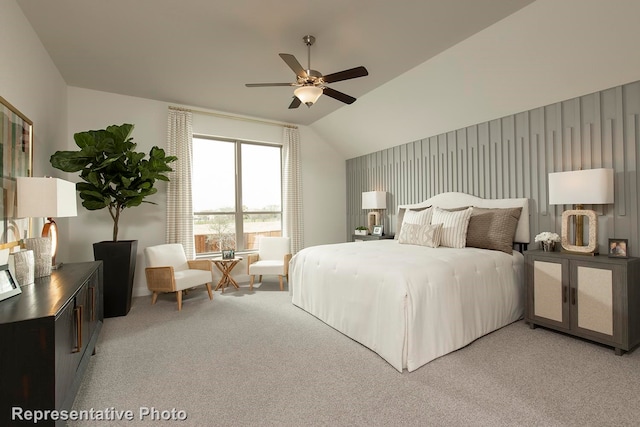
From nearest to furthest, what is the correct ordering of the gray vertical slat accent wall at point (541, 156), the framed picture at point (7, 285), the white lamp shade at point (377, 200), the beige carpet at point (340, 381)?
the framed picture at point (7, 285), the beige carpet at point (340, 381), the gray vertical slat accent wall at point (541, 156), the white lamp shade at point (377, 200)

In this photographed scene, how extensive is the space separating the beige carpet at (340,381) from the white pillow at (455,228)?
995mm

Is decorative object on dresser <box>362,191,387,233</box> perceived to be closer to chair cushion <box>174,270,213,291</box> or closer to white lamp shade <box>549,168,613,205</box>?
white lamp shade <box>549,168,613,205</box>

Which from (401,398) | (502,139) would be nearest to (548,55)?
(502,139)

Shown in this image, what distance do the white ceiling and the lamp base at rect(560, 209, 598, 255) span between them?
196 cm

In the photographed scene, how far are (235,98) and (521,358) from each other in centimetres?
463

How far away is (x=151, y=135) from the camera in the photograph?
4.62 meters

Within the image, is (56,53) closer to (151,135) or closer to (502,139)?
(151,135)

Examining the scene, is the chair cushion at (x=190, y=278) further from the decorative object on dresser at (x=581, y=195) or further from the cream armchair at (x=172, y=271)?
the decorative object on dresser at (x=581, y=195)

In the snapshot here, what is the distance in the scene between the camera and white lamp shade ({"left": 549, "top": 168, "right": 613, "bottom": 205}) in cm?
270

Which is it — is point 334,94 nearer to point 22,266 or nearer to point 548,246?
point 548,246

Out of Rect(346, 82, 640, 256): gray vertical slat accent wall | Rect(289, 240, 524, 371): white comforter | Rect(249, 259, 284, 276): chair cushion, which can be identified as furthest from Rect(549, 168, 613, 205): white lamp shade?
Rect(249, 259, 284, 276): chair cushion

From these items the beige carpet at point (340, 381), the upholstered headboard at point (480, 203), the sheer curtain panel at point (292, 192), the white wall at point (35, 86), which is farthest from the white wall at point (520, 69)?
the white wall at point (35, 86)

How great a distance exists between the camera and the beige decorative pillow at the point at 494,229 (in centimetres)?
333

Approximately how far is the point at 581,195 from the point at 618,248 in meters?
0.53
